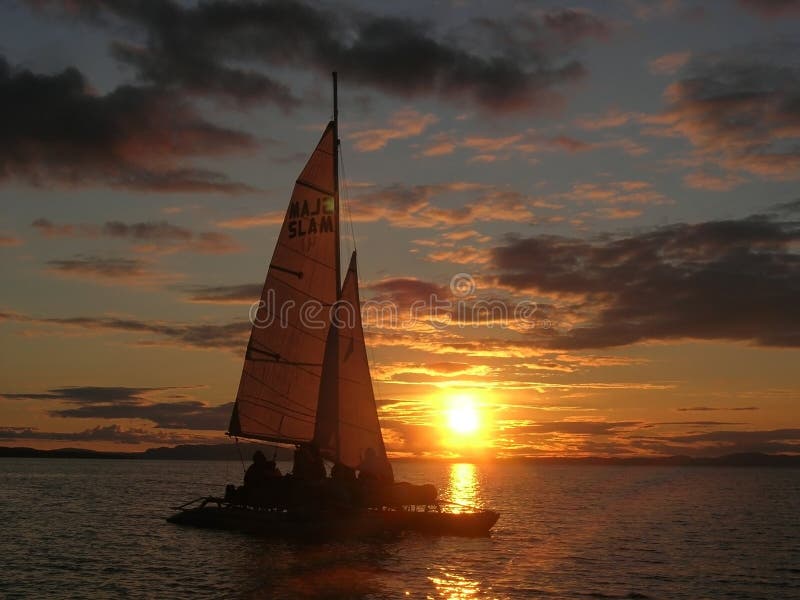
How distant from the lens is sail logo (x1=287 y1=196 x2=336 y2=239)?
51031 millimetres

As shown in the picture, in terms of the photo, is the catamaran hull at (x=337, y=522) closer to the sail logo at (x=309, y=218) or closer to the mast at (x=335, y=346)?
the mast at (x=335, y=346)

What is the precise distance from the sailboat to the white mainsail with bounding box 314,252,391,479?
2.3 inches

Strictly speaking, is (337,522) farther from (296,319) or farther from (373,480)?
(296,319)

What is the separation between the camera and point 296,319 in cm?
5084

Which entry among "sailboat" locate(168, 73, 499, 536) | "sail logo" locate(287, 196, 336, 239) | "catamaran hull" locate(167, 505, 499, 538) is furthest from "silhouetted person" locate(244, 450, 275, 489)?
"sail logo" locate(287, 196, 336, 239)

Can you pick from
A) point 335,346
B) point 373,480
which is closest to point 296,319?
point 335,346

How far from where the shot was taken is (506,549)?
178 ft

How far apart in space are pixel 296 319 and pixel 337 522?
11.8 meters

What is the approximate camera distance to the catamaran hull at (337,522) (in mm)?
46344

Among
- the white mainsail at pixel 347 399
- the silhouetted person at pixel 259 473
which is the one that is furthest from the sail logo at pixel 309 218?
the silhouetted person at pixel 259 473

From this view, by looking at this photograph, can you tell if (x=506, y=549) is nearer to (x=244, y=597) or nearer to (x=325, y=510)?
(x=325, y=510)

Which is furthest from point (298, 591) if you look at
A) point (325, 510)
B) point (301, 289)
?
point (301, 289)

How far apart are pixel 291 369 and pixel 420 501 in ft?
34.6

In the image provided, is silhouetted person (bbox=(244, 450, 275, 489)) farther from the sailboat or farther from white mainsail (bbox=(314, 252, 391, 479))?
white mainsail (bbox=(314, 252, 391, 479))
